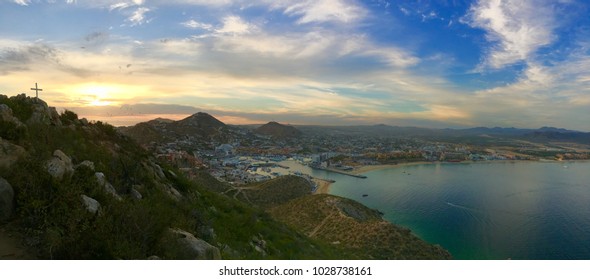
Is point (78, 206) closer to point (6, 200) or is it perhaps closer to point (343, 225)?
point (6, 200)

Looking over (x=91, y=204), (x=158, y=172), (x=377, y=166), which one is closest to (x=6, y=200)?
(x=91, y=204)

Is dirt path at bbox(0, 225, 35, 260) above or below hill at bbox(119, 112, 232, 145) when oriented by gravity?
above

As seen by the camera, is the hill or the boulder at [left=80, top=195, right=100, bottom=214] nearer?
the boulder at [left=80, top=195, right=100, bottom=214]

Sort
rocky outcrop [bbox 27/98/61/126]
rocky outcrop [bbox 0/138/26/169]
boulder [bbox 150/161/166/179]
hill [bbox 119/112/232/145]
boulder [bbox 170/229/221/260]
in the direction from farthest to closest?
hill [bbox 119/112/232/145] → boulder [bbox 150/161/166/179] → rocky outcrop [bbox 27/98/61/126] → rocky outcrop [bbox 0/138/26/169] → boulder [bbox 170/229/221/260]

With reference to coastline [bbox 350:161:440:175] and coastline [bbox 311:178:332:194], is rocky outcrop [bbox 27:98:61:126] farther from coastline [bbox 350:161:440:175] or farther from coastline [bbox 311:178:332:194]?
coastline [bbox 350:161:440:175]

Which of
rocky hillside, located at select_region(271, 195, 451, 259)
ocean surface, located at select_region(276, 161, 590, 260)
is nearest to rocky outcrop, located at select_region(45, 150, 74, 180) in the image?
rocky hillside, located at select_region(271, 195, 451, 259)

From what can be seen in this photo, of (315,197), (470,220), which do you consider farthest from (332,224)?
(470,220)
